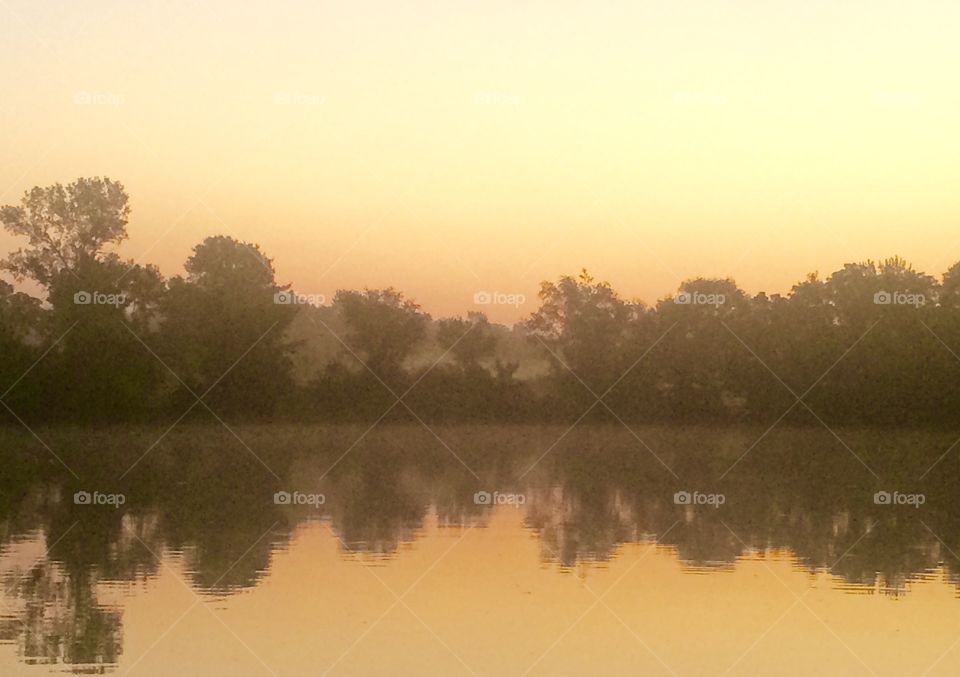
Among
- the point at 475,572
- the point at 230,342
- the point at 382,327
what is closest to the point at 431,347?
the point at 382,327

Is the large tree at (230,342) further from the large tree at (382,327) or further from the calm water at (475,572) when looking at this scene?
the calm water at (475,572)

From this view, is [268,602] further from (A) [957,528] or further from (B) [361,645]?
(A) [957,528]

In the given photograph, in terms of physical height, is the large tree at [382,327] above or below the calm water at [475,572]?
above

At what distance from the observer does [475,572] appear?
16.7 m

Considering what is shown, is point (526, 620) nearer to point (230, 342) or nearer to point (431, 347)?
point (230, 342)

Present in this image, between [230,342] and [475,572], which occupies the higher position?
[230,342]

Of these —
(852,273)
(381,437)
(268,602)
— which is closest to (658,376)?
(852,273)

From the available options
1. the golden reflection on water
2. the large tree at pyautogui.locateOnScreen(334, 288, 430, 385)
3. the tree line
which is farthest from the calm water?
the large tree at pyautogui.locateOnScreen(334, 288, 430, 385)

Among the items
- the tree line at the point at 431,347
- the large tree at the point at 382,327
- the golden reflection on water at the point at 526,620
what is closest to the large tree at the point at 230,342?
the tree line at the point at 431,347

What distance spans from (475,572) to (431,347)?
67118 mm

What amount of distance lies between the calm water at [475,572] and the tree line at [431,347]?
31.0 meters

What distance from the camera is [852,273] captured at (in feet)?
283

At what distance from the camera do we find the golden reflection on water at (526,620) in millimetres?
11703

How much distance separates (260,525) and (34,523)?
3891 mm
